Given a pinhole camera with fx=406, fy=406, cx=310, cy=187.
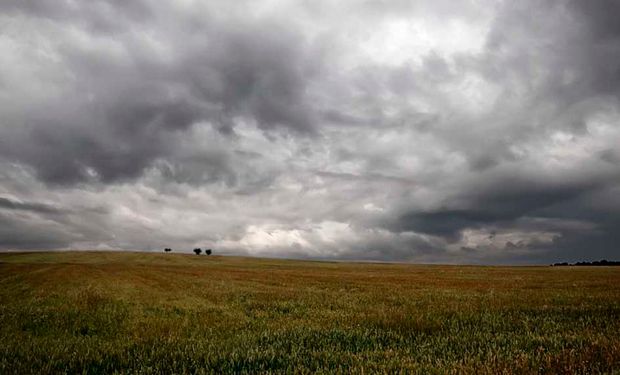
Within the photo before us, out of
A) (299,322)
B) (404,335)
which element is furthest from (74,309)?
(404,335)

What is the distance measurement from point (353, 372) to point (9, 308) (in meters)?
18.4

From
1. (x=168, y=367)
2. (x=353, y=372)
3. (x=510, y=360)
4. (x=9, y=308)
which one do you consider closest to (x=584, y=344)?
(x=510, y=360)

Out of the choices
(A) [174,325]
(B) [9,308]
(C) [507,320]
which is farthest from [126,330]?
(C) [507,320]

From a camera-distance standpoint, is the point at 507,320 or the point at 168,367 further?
the point at 507,320

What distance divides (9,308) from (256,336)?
1440 cm

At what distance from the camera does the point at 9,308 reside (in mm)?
18234

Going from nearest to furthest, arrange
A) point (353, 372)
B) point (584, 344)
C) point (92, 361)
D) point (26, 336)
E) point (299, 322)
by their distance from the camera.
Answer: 1. point (353, 372)
2. point (92, 361)
3. point (584, 344)
4. point (26, 336)
5. point (299, 322)

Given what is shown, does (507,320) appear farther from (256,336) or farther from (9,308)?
(9,308)

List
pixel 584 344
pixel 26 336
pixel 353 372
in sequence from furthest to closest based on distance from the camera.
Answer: pixel 26 336 → pixel 584 344 → pixel 353 372

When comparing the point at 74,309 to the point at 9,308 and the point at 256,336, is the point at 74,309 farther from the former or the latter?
the point at 256,336

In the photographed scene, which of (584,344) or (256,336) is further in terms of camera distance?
(256,336)

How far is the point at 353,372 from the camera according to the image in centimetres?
676

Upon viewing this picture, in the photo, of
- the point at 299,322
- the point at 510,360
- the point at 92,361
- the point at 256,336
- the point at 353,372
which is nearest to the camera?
the point at 353,372

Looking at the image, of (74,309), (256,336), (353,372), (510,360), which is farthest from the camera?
(74,309)
